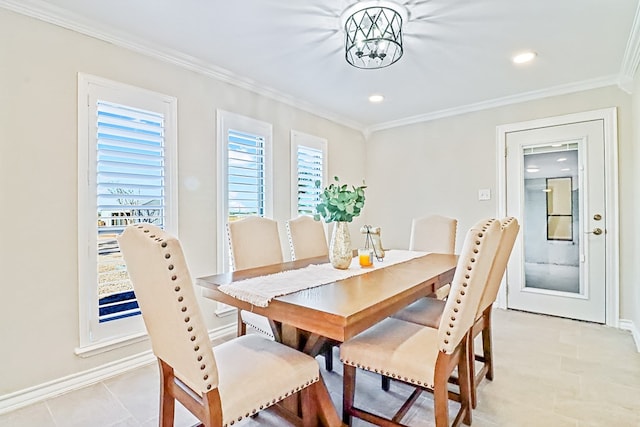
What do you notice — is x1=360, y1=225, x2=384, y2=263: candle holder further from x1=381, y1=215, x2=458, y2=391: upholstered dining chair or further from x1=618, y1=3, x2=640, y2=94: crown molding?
x1=618, y1=3, x2=640, y2=94: crown molding

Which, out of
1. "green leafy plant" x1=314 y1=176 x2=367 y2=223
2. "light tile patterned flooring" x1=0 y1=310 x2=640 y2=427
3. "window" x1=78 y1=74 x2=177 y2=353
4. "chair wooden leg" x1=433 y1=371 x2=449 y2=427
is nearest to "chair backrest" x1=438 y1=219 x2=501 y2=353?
"chair wooden leg" x1=433 y1=371 x2=449 y2=427

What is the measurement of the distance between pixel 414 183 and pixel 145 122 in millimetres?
3345

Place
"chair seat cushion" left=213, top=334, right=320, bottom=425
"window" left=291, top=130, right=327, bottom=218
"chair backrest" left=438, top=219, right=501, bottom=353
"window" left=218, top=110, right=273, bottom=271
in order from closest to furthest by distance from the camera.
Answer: "chair seat cushion" left=213, top=334, right=320, bottom=425, "chair backrest" left=438, top=219, right=501, bottom=353, "window" left=218, top=110, right=273, bottom=271, "window" left=291, top=130, right=327, bottom=218

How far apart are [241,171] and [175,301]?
7.61 feet

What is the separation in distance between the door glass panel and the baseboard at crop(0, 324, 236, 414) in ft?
12.9

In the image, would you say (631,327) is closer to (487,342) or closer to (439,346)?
(487,342)

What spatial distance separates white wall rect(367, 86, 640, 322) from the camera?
3273mm

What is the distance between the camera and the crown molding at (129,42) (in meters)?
2.07

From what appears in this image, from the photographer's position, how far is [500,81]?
3.37m

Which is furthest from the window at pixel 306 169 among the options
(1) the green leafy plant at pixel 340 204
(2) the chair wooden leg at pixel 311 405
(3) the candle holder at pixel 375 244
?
(2) the chair wooden leg at pixel 311 405

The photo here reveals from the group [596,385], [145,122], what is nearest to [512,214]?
[596,385]

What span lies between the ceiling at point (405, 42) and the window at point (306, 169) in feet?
1.77

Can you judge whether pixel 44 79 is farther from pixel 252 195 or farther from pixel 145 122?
pixel 252 195

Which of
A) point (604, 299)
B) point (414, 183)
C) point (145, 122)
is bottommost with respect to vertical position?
point (604, 299)
